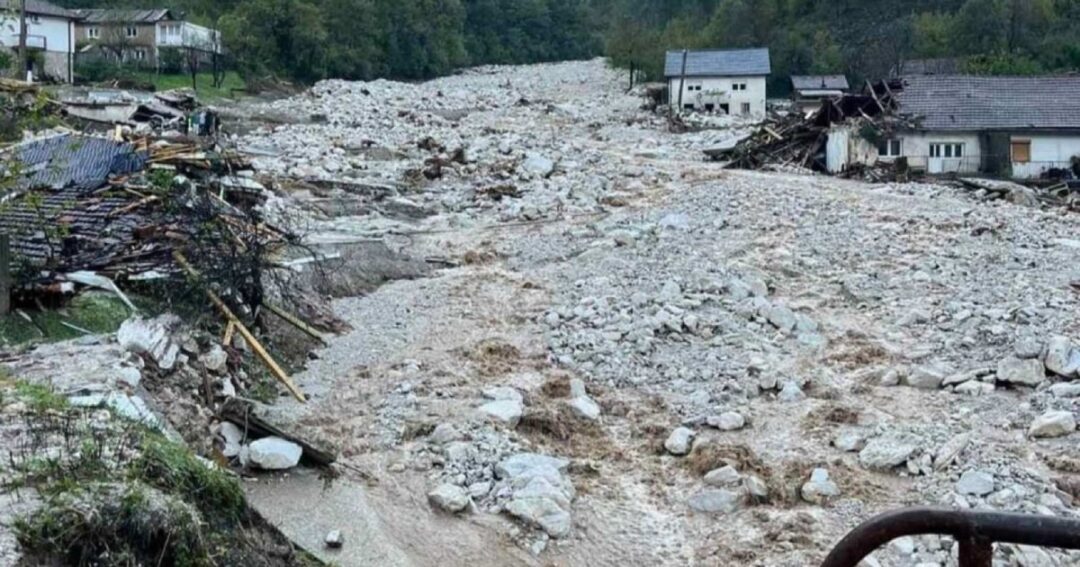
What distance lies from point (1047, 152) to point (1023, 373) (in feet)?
63.3

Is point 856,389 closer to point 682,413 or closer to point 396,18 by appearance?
point 682,413

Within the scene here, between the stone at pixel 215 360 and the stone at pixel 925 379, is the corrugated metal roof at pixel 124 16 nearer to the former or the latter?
the stone at pixel 215 360

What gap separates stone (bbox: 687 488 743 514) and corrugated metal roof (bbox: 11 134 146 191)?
895 cm

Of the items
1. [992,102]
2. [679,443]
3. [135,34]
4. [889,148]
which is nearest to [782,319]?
[679,443]

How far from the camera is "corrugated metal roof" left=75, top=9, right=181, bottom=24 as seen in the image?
47188 millimetres

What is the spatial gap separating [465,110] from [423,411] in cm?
3681

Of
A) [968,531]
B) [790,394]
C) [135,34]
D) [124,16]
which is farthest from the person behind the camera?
[135,34]

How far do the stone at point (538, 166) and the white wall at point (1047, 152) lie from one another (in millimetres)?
11722

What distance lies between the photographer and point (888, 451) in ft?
28.3

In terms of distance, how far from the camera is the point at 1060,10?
51.1 meters

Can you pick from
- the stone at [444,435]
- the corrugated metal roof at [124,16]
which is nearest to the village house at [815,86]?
the corrugated metal roof at [124,16]

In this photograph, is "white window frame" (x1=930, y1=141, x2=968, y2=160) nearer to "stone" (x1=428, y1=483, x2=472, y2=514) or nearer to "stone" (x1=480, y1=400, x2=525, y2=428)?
"stone" (x1=480, y1=400, x2=525, y2=428)

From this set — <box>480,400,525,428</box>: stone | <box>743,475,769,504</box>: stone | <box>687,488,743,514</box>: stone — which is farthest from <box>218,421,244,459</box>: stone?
<box>743,475,769,504</box>: stone

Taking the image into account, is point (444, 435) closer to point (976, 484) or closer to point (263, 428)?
point (263, 428)
